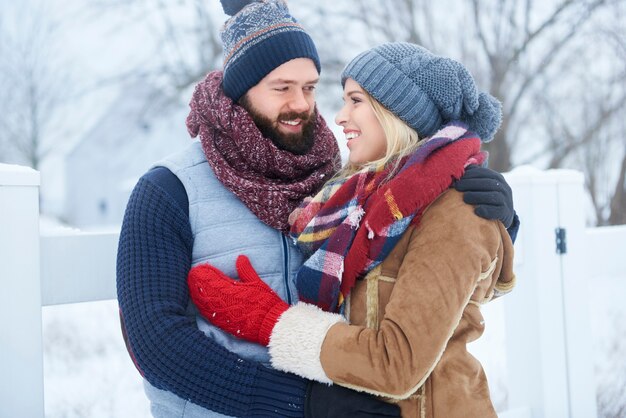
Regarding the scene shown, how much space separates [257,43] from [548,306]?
5.80ft

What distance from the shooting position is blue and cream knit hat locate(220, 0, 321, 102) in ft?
6.75

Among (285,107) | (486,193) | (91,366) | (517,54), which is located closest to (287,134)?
(285,107)

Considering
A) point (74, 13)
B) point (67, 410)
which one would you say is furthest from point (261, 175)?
point (74, 13)

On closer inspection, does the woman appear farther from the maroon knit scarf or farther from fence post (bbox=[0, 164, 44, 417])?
fence post (bbox=[0, 164, 44, 417])

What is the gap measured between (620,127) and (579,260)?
755cm

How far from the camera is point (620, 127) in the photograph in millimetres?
9602

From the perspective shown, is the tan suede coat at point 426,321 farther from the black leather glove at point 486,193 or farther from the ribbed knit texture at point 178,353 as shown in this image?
the ribbed knit texture at point 178,353

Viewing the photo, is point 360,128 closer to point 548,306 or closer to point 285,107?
point 285,107

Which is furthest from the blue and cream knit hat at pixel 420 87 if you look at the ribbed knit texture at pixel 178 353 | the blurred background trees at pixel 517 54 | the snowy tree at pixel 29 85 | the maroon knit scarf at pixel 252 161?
the snowy tree at pixel 29 85

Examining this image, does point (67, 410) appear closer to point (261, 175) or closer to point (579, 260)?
point (261, 175)

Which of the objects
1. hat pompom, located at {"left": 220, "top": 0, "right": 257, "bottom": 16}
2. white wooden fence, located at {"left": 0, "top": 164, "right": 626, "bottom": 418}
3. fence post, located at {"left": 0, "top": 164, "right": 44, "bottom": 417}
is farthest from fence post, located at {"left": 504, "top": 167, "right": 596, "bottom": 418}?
fence post, located at {"left": 0, "top": 164, "right": 44, "bottom": 417}

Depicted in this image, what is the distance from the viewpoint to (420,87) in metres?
1.75

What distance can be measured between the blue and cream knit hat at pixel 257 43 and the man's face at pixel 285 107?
0.03 metres

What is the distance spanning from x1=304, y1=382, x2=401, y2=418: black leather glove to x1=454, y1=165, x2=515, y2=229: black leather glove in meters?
0.50
